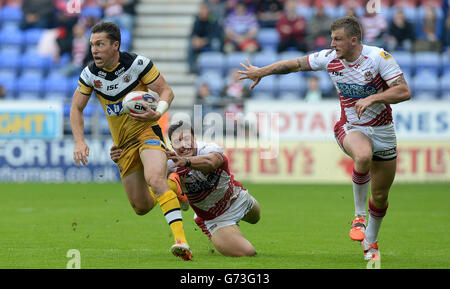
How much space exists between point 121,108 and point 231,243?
178 cm

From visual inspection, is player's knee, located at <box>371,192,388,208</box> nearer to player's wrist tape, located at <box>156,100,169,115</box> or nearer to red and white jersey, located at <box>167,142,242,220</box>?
red and white jersey, located at <box>167,142,242,220</box>

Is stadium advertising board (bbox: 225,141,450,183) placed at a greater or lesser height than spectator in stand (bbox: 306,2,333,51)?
lesser

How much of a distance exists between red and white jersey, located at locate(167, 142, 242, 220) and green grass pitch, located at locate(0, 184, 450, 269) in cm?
48

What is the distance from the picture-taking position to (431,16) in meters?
20.8

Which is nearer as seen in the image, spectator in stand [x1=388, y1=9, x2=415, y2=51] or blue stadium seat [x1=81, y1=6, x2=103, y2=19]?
spectator in stand [x1=388, y1=9, x2=415, y2=51]

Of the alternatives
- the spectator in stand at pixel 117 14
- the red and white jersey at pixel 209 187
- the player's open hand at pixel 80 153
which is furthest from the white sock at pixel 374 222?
the spectator in stand at pixel 117 14

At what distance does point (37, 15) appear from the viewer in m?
22.9

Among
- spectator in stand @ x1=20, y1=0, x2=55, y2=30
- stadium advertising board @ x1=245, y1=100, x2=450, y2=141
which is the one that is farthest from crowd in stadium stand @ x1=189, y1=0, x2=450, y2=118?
spectator in stand @ x1=20, y1=0, x2=55, y2=30

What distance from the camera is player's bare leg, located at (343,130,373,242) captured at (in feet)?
25.0

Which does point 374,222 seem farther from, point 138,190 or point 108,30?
point 108,30

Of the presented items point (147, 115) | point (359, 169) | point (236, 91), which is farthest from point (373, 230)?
point (236, 91)

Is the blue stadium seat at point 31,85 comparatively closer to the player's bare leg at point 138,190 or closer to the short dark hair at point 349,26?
the player's bare leg at point 138,190
